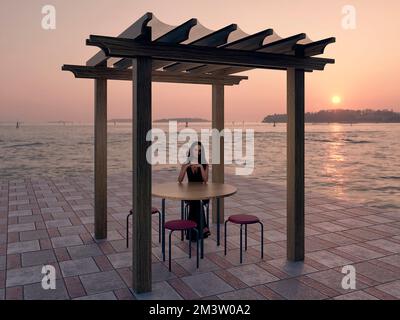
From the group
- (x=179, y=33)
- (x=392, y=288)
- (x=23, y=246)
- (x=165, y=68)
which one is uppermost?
(x=165, y=68)

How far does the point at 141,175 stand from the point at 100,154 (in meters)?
2.33

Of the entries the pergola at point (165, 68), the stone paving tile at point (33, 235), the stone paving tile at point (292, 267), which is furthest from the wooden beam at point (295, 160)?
the stone paving tile at point (33, 235)

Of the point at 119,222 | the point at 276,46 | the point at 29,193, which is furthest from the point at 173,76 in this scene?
the point at 29,193

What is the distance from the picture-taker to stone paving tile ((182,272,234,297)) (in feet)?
14.5

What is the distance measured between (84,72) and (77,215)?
11.6 feet

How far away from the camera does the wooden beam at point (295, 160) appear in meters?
5.40

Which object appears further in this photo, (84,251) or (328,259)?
(84,251)

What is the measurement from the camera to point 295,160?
215 inches

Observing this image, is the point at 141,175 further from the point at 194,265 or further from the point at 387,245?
the point at 387,245

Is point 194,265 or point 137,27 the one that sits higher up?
point 137,27

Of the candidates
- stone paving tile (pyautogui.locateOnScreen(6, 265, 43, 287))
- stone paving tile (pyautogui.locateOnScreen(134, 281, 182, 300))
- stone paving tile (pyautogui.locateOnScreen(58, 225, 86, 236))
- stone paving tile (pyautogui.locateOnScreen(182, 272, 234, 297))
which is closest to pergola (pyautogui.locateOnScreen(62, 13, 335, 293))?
stone paving tile (pyautogui.locateOnScreen(134, 281, 182, 300))

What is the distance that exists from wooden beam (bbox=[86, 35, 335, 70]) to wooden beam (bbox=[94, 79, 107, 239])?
2255 mm

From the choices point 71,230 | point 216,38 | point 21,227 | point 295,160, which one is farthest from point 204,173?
point 21,227
